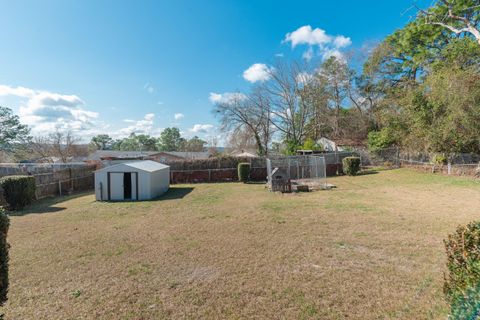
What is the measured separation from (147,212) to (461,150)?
766 inches

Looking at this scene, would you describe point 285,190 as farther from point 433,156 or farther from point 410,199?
point 433,156

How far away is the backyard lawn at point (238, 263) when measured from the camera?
2.97 m

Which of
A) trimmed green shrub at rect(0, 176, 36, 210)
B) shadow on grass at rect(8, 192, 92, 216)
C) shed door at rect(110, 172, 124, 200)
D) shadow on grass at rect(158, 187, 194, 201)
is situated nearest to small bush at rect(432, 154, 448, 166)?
shadow on grass at rect(158, 187, 194, 201)

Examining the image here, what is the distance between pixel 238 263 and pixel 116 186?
381 inches

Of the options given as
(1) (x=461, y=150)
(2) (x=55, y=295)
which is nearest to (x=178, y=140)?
(1) (x=461, y=150)

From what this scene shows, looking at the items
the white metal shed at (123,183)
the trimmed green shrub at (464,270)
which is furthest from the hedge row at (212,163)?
the trimmed green shrub at (464,270)

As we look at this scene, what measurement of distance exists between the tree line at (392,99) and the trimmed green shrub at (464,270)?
491 inches

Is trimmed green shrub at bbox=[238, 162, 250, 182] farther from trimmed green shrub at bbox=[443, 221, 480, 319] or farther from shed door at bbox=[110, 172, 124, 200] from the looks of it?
trimmed green shrub at bbox=[443, 221, 480, 319]

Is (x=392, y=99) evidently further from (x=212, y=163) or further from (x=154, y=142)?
(x=154, y=142)

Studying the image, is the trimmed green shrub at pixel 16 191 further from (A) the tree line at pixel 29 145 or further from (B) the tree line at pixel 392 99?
(A) the tree line at pixel 29 145

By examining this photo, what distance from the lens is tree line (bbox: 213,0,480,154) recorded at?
14.5 metres

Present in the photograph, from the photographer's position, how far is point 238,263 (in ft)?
13.7

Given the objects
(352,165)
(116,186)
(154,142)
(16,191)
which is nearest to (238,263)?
(116,186)

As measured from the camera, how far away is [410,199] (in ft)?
30.2
